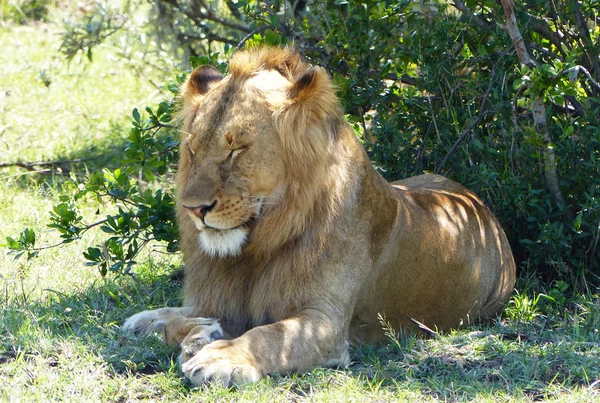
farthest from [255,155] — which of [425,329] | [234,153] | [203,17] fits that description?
[203,17]

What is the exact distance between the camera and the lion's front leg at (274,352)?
127 inches

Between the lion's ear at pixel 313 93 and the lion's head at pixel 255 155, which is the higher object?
the lion's ear at pixel 313 93

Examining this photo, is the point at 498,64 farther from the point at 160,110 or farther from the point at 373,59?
the point at 160,110

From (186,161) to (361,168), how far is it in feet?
2.35

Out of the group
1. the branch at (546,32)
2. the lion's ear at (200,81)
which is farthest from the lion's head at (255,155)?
the branch at (546,32)

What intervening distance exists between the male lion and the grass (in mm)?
129

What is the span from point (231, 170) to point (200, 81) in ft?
1.96

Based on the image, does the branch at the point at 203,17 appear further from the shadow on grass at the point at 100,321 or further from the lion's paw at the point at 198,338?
the lion's paw at the point at 198,338

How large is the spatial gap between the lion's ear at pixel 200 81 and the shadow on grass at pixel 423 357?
1022 mm

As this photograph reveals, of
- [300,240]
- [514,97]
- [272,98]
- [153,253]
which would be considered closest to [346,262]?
[300,240]

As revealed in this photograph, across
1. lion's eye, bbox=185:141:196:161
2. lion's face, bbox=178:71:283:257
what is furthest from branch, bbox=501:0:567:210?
lion's eye, bbox=185:141:196:161

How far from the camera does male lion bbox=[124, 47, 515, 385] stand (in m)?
3.46

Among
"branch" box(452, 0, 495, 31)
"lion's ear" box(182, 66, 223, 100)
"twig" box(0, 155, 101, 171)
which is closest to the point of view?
"lion's ear" box(182, 66, 223, 100)

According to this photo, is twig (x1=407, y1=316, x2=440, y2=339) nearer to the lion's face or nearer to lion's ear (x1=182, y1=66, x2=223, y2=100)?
the lion's face
